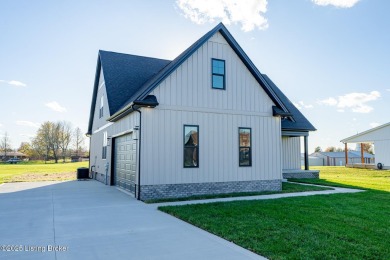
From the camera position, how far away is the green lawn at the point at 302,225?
180 inches

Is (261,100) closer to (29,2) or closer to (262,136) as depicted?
(262,136)

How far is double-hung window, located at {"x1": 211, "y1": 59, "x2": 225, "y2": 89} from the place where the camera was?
37.9 ft

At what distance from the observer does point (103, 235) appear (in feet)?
18.5

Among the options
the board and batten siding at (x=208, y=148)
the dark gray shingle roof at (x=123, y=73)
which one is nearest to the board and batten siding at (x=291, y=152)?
the board and batten siding at (x=208, y=148)

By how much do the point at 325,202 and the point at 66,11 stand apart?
14550 millimetres

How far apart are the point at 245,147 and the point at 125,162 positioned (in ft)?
17.9

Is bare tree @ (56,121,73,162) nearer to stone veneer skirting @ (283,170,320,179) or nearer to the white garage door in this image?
the white garage door

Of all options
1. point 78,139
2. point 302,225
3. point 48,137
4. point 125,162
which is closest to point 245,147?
point 125,162

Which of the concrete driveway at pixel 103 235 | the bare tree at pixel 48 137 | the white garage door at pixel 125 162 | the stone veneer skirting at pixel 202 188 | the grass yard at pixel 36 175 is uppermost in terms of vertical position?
the bare tree at pixel 48 137

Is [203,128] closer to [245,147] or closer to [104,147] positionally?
[245,147]

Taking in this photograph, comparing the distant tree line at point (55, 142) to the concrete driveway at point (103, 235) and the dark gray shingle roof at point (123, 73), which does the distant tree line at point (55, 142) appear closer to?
the dark gray shingle roof at point (123, 73)

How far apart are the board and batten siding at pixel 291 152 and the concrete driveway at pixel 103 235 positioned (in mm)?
12313

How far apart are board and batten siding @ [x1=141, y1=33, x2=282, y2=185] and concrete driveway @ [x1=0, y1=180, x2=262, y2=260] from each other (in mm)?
2233

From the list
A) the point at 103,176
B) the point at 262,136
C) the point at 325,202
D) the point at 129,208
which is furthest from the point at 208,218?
the point at 103,176
